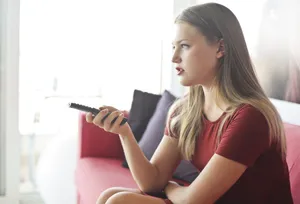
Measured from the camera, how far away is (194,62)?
142 centimetres

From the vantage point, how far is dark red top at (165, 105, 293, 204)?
1.28 meters

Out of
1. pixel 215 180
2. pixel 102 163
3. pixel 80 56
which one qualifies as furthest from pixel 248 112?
pixel 80 56

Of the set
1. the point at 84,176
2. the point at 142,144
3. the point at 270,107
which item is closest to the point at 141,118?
the point at 142,144

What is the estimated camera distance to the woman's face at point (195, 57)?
1419 mm

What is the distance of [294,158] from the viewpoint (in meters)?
1.61

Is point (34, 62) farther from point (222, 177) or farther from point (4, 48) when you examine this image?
point (222, 177)

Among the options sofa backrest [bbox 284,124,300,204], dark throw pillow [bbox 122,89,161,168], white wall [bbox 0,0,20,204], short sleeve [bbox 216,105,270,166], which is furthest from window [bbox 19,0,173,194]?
short sleeve [bbox 216,105,270,166]

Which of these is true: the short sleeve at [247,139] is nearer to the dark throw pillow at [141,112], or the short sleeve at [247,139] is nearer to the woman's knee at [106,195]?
the woman's knee at [106,195]

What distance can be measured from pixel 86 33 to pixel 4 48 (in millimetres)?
571

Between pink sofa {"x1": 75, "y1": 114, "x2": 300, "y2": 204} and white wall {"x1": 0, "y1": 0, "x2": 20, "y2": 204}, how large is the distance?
53cm

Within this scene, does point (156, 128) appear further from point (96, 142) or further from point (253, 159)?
point (253, 159)

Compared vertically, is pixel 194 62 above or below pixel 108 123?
above

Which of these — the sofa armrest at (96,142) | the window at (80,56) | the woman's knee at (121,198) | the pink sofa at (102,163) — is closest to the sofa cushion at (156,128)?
the pink sofa at (102,163)

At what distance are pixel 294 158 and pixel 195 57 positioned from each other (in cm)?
51
